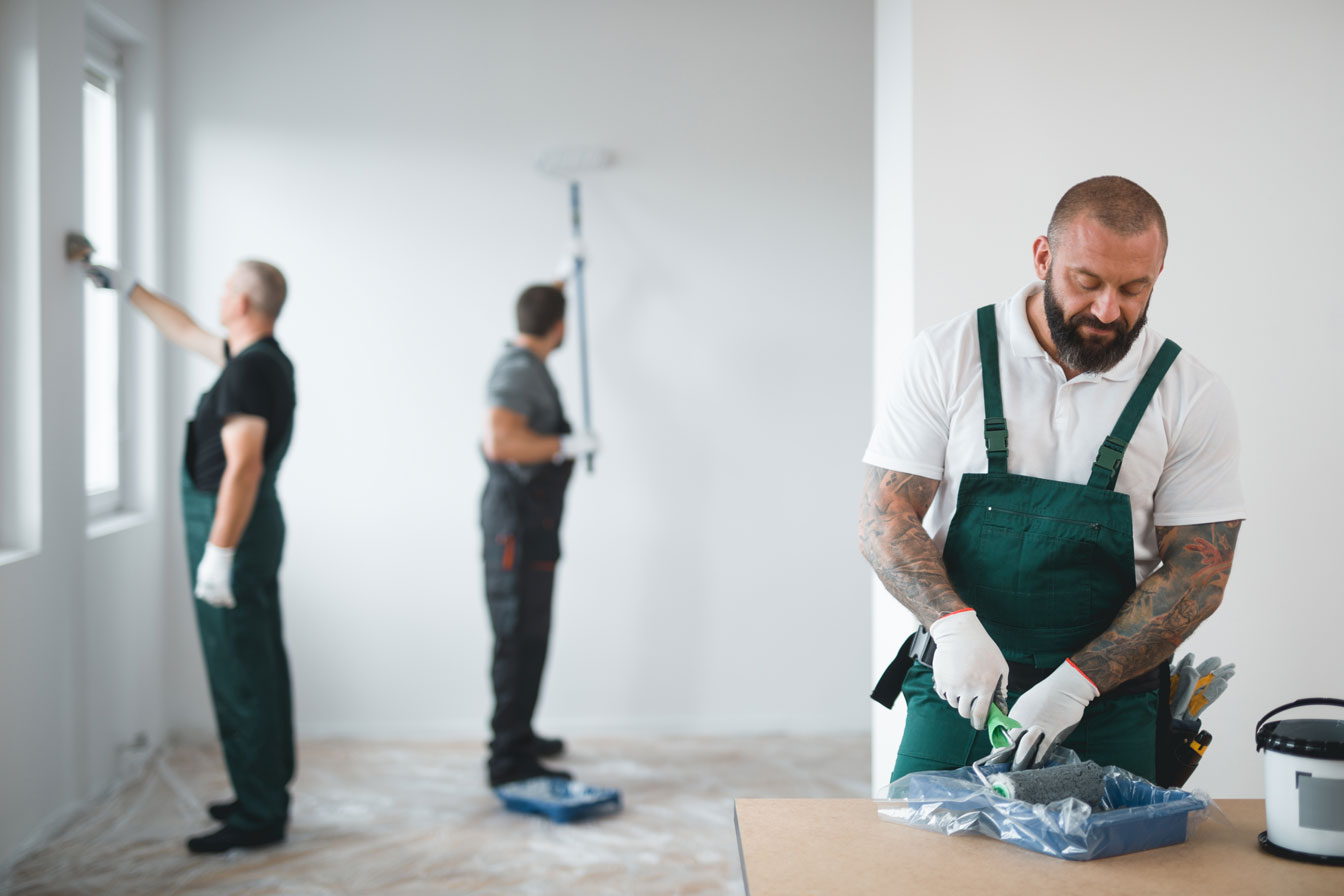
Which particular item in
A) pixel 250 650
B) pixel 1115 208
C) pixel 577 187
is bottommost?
pixel 250 650

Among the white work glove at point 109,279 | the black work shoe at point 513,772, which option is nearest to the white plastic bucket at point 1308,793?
the black work shoe at point 513,772

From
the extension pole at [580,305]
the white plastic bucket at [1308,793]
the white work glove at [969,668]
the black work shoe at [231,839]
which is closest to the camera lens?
the white plastic bucket at [1308,793]

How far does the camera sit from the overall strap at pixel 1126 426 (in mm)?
1501

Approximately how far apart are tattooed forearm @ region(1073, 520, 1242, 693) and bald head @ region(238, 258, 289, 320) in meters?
2.13

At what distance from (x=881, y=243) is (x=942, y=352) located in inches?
40.7

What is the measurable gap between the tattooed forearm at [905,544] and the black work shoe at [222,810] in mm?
2101

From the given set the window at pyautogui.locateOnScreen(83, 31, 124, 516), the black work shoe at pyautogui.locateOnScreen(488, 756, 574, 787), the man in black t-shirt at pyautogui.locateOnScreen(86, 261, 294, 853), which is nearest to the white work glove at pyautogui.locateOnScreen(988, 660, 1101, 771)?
Answer: the man in black t-shirt at pyautogui.locateOnScreen(86, 261, 294, 853)

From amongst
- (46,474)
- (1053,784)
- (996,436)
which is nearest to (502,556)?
(46,474)

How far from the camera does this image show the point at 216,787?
3312 mm

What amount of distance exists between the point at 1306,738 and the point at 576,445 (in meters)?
2.57

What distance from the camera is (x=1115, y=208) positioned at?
58.0 inches

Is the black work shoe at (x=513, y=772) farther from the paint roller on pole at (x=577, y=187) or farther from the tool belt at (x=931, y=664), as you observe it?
the tool belt at (x=931, y=664)

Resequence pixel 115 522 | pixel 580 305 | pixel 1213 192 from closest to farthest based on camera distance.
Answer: pixel 1213 192
pixel 115 522
pixel 580 305

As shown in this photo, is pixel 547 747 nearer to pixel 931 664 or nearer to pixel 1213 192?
pixel 931 664
